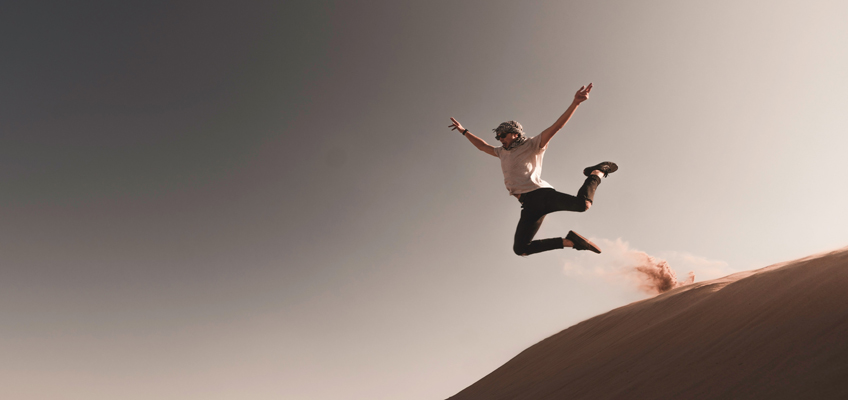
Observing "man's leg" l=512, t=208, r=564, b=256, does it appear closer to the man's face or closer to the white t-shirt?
the white t-shirt

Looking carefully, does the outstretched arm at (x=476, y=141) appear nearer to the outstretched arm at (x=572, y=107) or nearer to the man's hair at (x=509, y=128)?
the man's hair at (x=509, y=128)

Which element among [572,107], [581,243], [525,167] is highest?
[572,107]

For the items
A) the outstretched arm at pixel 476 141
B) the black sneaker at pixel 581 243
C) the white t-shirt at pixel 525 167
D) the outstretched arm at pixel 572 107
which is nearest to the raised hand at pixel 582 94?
the outstretched arm at pixel 572 107

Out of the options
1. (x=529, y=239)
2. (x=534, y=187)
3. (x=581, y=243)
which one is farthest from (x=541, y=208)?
(x=581, y=243)

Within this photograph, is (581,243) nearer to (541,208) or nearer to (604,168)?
(541,208)

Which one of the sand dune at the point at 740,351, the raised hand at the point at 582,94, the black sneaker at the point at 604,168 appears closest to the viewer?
the sand dune at the point at 740,351

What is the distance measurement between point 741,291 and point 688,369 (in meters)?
2.84

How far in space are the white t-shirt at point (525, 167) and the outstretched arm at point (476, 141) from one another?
1.21ft

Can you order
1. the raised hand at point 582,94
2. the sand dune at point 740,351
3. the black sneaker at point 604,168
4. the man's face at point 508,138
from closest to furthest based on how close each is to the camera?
1. the sand dune at point 740,351
2. the raised hand at point 582,94
3. the black sneaker at point 604,168
4. the man's face at point 508,138

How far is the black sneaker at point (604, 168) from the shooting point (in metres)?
4.66

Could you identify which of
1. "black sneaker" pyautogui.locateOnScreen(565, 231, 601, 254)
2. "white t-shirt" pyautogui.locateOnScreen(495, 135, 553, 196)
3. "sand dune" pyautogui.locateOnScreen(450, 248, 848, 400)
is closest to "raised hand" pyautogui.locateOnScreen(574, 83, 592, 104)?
"white t-shirt" pyautogui.locateOnScreen(495, 135, 553, 196)

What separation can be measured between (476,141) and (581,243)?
1893 mm

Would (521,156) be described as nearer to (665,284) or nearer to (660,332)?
(660,332)

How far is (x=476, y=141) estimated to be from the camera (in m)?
5.20
